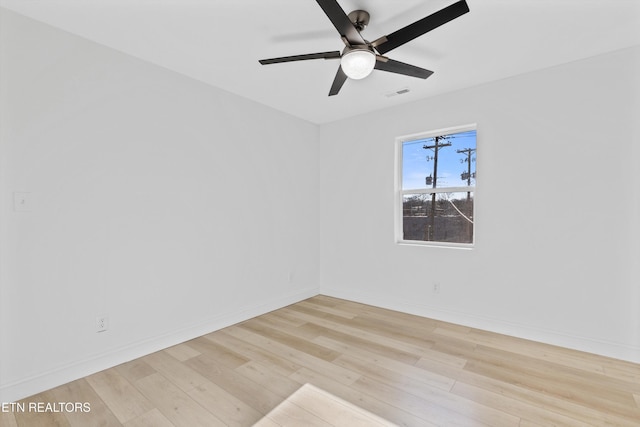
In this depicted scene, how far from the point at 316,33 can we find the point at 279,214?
2219mm

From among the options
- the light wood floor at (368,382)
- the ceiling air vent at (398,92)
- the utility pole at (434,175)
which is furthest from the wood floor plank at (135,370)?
the ceiling air vent at (398,92)

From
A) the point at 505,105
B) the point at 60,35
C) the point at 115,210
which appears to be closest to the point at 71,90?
the point at 60,35

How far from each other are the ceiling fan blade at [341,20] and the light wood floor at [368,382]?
225cm

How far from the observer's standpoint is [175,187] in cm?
280

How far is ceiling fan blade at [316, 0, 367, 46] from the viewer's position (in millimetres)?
1460

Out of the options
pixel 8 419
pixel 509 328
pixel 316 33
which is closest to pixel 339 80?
pixel 316 33

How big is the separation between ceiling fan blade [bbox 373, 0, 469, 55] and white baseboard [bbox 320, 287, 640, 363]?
9.04ft

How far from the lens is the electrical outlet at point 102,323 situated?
2.30 m

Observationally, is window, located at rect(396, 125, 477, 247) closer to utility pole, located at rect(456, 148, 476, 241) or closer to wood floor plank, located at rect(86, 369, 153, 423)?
utility pole, located at rect(456, 148, 476, 241)

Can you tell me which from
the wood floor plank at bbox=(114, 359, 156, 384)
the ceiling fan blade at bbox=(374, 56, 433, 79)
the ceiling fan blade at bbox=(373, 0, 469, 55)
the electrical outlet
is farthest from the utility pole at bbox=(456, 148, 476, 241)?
the electrical outlet

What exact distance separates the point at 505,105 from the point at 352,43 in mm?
2002

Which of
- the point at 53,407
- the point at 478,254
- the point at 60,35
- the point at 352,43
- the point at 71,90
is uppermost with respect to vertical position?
the point at 60,35

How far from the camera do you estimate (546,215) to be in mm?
2754

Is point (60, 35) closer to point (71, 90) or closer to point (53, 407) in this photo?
point (71, 90)
